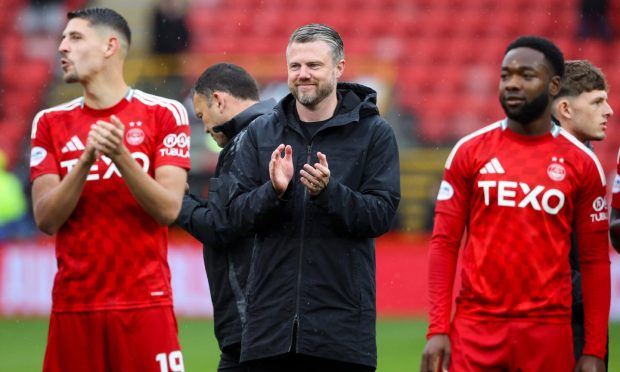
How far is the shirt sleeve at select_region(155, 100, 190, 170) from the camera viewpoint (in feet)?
16.4

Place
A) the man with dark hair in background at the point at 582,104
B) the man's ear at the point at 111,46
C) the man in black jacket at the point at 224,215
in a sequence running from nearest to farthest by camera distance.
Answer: the man's ear at the point at 111,46 < the man with dark hair in background at the point at 582,104 < the man in black jacket at the point at 224,215

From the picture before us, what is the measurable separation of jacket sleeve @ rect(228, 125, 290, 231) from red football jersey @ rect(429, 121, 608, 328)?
2.19ft

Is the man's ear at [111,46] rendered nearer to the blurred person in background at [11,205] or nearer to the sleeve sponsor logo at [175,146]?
the sleeve sponsor logo at [175,146]

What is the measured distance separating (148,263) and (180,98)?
11298 millimetres

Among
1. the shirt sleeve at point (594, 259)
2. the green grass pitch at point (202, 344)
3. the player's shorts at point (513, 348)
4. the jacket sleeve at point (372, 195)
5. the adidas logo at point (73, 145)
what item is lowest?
the green grass pitch at point (202, 344)

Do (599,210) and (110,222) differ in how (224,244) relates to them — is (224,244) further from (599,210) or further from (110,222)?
(599,210)

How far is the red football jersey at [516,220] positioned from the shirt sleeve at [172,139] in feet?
3.69

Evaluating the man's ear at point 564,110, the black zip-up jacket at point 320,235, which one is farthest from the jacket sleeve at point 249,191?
the man's ear at point 564,110

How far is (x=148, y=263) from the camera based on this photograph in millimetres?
4977

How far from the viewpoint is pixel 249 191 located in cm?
489

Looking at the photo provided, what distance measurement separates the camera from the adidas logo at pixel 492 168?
458 centimetres

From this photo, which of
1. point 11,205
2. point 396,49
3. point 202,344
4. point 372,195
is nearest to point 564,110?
point 372,195

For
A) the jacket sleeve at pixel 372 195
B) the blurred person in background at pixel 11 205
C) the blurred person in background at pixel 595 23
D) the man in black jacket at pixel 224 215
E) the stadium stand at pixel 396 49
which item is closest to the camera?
the jacket sleeve at pixel 372 195

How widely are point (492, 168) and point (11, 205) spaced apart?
36.7 ft
